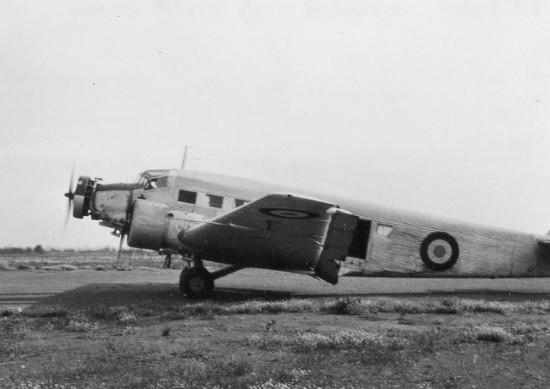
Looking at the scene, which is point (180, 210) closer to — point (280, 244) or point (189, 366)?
point (280, 244)

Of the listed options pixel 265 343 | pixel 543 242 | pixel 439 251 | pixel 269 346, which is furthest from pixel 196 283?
pixel 543 242

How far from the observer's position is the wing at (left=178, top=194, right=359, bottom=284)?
11.4 m

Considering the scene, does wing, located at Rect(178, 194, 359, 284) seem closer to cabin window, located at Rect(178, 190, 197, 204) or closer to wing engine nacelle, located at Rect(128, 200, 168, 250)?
wing engine nacelle, located at Rect(128, 200, 168, 250)

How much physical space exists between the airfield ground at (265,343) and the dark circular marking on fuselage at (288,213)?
5.90 feet

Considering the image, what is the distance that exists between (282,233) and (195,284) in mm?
2368

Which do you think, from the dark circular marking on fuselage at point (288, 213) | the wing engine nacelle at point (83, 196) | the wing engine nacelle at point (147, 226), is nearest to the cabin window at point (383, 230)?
the dark circular marking on fuselage at point (288, 213)

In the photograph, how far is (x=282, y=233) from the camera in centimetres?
1223

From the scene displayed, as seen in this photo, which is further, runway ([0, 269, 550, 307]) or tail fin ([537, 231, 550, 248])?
tail fin ([537, 231, 550, 248])

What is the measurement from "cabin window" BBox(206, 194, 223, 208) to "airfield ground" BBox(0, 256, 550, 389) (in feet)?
7.18

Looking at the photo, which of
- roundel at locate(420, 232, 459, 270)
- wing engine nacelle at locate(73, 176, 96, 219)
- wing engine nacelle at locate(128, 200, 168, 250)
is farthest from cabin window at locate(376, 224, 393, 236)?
wing engine nacelle at locate(73, 176, 96, 219)

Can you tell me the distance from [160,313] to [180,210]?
3.35 m

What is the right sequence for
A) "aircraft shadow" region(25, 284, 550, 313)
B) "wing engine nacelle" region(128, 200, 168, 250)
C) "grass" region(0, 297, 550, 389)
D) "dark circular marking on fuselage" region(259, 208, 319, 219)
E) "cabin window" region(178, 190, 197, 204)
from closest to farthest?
"grass" region(0, 297, 550, 389)
"dark circular marking on fuselage" region(259, 208, 319, 219)
"aircraft shadow" region(25, 284, 550, 313)
"wing engine nacelle" region(128, 200, 168, 250)
"cabin window" region(178, 190, 197, 204)

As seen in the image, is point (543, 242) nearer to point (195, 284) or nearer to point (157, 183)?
point (195, 284)

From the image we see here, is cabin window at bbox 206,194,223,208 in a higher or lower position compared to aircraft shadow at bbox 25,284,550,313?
higher
